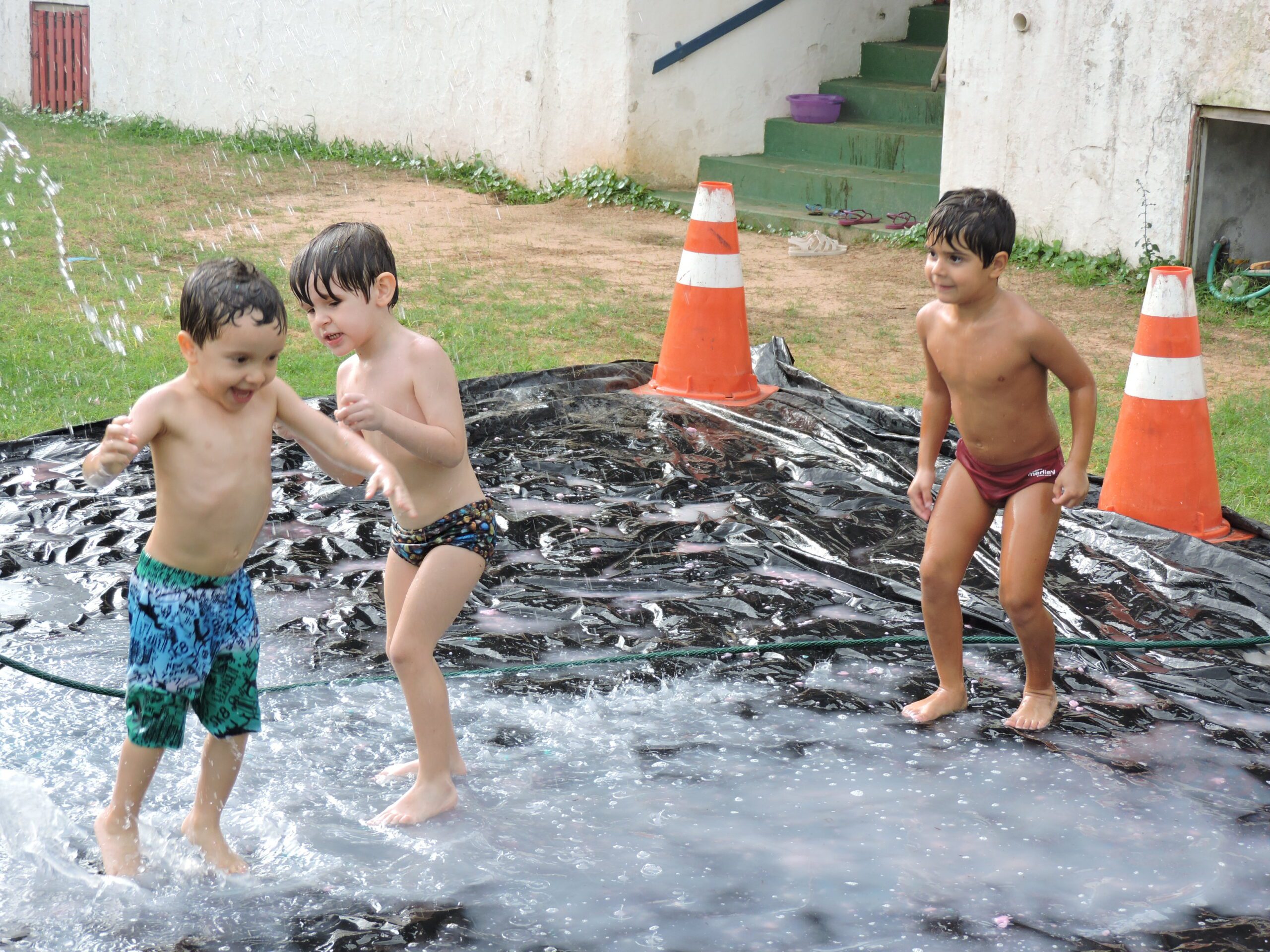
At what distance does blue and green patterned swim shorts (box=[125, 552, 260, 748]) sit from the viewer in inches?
103

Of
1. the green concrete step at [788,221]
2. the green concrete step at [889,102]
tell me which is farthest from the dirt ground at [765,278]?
the green concrete step at [889,102]

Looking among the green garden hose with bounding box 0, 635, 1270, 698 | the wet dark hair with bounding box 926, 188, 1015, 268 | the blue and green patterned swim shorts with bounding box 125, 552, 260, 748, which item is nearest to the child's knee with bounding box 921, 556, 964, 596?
the green garden hose with bounding box 0, 635, 1270, 698

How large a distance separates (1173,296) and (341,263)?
3168mm

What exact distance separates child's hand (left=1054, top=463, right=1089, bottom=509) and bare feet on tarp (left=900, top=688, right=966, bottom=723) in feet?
1.85

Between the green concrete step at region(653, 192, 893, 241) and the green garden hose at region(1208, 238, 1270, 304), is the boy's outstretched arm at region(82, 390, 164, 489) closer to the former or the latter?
the green garden hose at region(1208, 238, 1270, 304)

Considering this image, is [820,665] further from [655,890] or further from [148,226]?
[148,226]

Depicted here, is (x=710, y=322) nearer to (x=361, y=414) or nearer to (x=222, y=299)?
(x=361, y=414)

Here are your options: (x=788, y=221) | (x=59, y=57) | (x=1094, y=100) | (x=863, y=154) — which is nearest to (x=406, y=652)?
(x=1094, y=100)

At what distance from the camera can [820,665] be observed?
3.71 metres

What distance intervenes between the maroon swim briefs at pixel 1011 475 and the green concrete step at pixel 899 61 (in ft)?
29.3

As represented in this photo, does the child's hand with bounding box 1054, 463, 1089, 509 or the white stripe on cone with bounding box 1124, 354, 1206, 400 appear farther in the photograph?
the white stripe on cone with bounding box 1124, 354, 1206, 400

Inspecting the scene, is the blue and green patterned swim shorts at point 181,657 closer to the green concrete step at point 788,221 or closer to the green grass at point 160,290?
the green grass at point 160,290

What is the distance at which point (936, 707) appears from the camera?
342 cm

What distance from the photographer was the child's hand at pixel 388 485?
251cm
